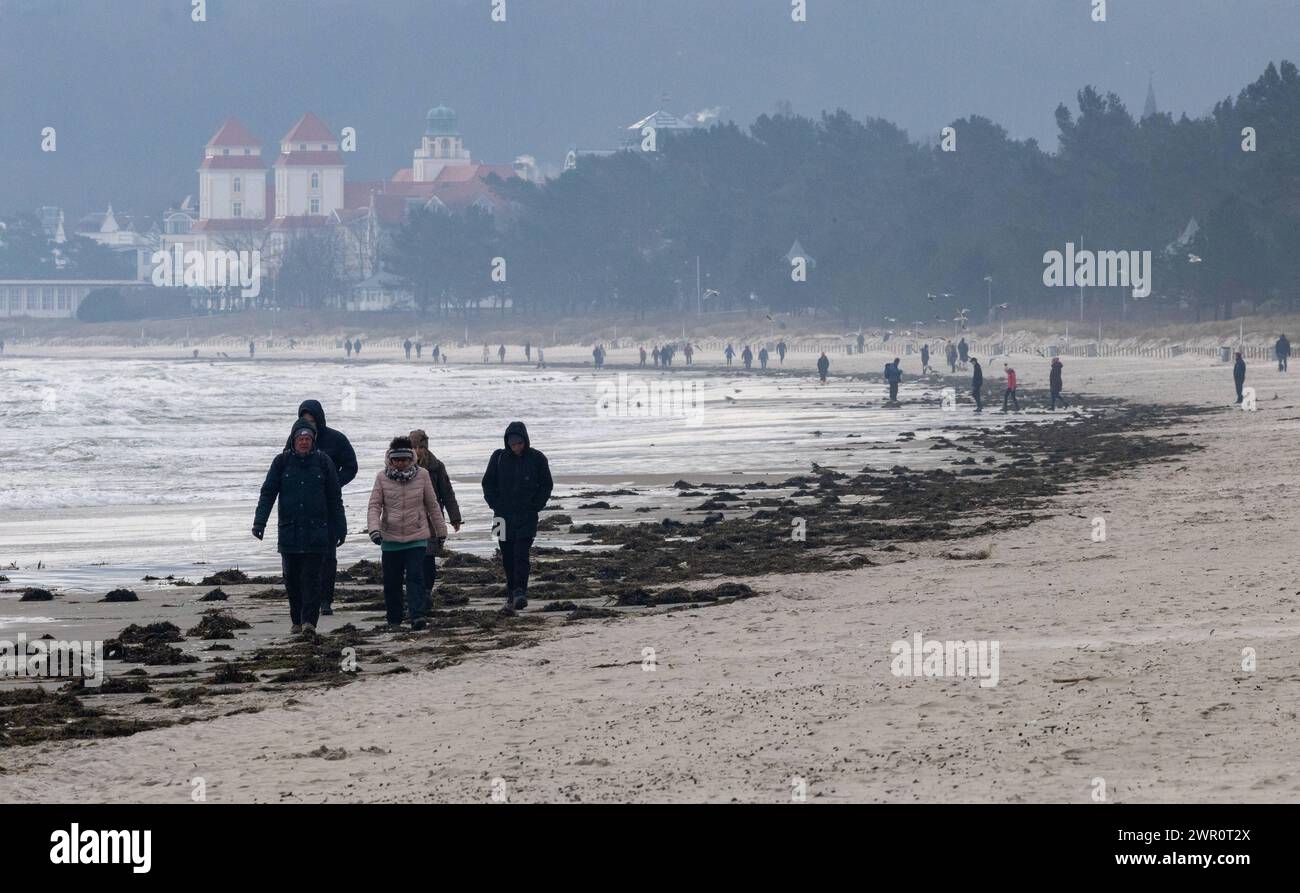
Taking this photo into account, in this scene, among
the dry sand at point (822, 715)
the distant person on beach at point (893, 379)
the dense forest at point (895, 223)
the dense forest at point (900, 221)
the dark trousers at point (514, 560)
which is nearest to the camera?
the dry sand at point (822, 715)

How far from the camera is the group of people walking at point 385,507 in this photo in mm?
13656

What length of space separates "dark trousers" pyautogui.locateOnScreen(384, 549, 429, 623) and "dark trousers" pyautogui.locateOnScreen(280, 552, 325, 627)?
0.52m

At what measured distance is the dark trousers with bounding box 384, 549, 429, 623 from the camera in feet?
46.0

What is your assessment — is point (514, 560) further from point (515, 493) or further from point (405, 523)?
point (405, 523)

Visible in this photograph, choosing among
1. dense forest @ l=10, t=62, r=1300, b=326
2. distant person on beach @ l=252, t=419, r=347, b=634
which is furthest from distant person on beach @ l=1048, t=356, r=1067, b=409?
distant person on beach @ l=252, t=419, r=347, b=634

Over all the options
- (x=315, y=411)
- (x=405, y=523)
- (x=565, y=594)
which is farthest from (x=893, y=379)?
(x=315, y=411)

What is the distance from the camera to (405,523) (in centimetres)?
1395

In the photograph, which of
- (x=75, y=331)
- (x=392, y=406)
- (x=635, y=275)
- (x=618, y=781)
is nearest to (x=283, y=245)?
(x=75, y=331)

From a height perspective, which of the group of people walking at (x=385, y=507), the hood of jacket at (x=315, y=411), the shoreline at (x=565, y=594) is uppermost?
the hood of jacket at (x=315, y=411)

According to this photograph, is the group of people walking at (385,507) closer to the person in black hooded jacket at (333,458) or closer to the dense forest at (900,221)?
the person in black hooded jacket at (333,458)

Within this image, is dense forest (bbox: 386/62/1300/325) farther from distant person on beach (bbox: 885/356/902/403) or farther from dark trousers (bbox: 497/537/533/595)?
dark trousers (bbox: 497/537/533/595)

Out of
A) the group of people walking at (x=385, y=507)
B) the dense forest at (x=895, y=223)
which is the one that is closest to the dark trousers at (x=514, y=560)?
the group of people walking at (x=385, y=507)

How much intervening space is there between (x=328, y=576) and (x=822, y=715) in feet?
17.8
